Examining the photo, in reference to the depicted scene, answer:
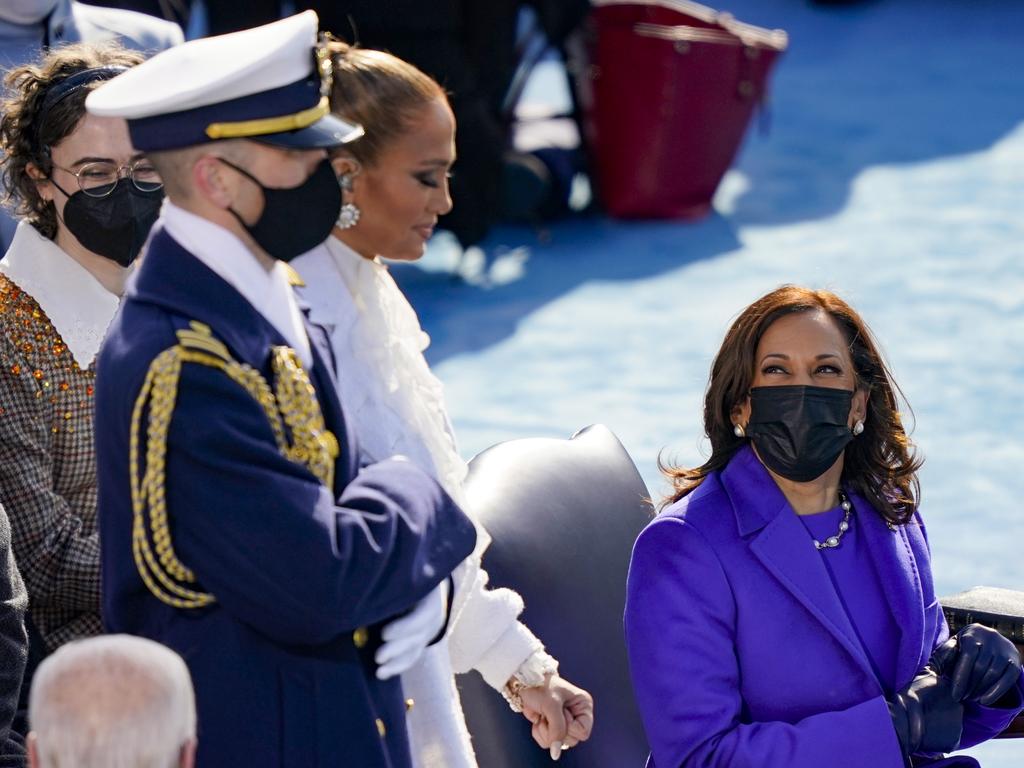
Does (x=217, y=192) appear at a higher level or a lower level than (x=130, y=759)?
higher

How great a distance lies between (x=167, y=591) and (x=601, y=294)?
5.38 metres

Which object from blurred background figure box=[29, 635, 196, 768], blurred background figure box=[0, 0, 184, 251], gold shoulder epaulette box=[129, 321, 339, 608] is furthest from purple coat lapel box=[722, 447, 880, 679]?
blurred background figure box=[0, 0, 184, 251]

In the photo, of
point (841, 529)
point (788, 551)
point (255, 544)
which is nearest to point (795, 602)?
point (788, 551)

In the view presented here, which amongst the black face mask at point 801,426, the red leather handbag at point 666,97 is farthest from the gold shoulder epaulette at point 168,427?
the red leather handbag at point 666,97

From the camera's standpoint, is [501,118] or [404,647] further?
[501,118]

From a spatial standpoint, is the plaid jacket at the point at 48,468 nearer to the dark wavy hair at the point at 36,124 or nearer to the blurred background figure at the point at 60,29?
the dark wavy hair at the point at 36,124

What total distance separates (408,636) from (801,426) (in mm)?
865

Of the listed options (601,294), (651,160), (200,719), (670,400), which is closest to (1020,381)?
(670,400)

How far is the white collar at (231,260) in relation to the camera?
6.63ft

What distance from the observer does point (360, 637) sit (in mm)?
2104

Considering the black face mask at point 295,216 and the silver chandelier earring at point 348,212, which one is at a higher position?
the black face mask at point 295,216

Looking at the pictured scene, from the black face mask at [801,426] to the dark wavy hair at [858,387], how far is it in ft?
0.25

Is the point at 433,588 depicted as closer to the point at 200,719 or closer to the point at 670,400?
the point at 200,719

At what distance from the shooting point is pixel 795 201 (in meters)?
8.48
